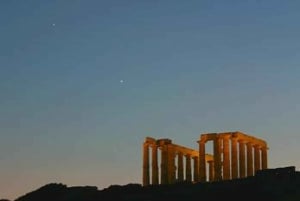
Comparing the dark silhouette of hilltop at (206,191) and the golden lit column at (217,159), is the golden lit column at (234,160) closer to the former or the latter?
the golden lit column at (217,159)

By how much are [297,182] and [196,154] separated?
145 ft

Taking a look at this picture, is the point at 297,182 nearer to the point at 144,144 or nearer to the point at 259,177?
the point at 259,177

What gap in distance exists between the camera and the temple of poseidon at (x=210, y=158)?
352 feet

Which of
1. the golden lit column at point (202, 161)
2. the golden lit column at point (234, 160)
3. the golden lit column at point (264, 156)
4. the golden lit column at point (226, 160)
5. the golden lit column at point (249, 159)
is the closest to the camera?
the golden lit column at point (226, 160)

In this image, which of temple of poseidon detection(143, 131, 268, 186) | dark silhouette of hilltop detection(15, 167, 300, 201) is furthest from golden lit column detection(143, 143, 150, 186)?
dark silhouette of hilltop detection(15, 167, 300, 201)

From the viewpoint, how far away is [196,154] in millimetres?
121062

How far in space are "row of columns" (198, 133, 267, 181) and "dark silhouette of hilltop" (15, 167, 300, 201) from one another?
2289 centimetres

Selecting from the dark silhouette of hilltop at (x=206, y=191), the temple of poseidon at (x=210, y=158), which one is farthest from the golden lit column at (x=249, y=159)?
the dark silhouette of hilltop at (x=206, y=191)

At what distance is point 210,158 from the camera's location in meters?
122

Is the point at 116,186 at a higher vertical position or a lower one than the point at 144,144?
lower

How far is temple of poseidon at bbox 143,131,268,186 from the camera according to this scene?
352 ft

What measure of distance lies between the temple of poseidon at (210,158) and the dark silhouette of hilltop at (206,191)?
2314 centimetres

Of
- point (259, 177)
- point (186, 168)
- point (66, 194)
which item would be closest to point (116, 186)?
point (66, 194)

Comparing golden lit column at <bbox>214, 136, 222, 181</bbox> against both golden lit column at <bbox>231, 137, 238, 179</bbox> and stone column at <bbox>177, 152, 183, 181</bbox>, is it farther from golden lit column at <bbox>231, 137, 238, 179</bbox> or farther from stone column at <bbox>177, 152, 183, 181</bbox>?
stone column at <bbox>177, 152, 183, 181</bbox>
